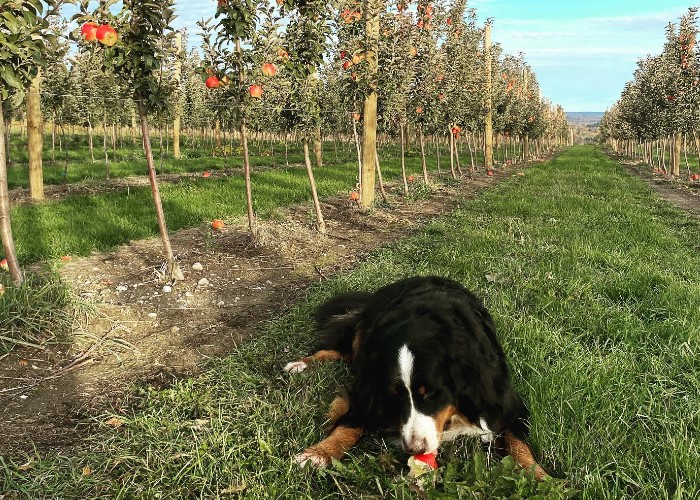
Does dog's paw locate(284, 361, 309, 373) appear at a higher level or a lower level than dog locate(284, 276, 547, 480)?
lower

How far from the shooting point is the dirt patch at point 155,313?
3.40 m

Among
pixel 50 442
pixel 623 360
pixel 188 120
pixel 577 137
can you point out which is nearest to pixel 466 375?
pixel 623 360

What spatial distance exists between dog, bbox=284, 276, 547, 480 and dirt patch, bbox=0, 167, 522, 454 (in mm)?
1713

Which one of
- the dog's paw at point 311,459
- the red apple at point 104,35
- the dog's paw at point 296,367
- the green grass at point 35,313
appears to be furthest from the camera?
the red apple at point 104,35

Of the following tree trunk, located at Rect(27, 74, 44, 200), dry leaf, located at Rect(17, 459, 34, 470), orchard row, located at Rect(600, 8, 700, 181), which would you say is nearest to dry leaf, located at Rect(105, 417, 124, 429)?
dry leaf, located at Rect(17, 459, 34, 470)

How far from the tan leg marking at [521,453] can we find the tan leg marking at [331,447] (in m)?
0.78

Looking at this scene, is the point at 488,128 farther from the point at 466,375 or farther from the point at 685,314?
the point at 466,375

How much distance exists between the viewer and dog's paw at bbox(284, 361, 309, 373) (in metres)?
3.55

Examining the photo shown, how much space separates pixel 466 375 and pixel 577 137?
7416 inches

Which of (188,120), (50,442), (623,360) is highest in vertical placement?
(188,120)

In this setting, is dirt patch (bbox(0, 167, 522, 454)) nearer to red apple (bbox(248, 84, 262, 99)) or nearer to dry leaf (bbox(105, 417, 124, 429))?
dry leaf (bbox(105, 417, 124, 429))

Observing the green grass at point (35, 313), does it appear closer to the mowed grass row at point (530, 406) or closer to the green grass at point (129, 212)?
the mowed grass row at point (530, 406)

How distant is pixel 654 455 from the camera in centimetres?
233

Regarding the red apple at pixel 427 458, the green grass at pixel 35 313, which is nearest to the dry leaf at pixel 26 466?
the green grass at pixel 35 313
